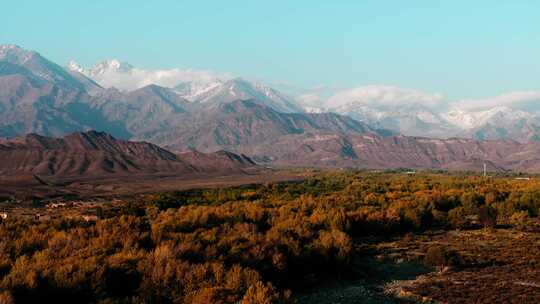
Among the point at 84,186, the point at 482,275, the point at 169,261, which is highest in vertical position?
the point at 169,261

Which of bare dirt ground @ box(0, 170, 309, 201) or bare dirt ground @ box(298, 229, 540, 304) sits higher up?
bare dirt ground @ box(0, 170, 309, 201)

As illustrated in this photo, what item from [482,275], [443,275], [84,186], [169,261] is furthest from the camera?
[84,186]

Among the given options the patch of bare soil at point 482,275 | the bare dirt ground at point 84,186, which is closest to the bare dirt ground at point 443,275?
the patch of bare soil at point 482,275

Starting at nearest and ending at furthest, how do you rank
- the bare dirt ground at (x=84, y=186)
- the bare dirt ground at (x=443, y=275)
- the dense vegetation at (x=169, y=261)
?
the dense vegetation at (x=169, y=261), the bare dirt ground at (x=443, y=275), the bare dirt ground at (x=84, y=186)

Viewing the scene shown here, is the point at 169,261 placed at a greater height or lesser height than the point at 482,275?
greater

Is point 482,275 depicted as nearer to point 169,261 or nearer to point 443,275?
point 443,275

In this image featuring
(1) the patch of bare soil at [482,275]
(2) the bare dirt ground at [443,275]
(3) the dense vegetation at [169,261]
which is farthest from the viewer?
(1) the patch of bare soil at [482,275]

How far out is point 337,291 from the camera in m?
30.6

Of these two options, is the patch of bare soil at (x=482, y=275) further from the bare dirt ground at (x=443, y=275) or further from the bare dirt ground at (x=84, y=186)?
the bare dirt ground at (x=84, y=186)

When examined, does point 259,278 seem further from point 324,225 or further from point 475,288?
point 324,225

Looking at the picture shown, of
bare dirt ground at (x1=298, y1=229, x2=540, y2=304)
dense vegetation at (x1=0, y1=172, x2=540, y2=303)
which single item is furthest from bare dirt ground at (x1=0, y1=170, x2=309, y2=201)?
bare dirt ground at (x1=298, y1=229, x2=540, y2=304)

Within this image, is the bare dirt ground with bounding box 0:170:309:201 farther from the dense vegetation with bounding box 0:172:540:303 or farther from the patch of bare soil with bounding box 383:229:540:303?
the patch of bare soil with bounding box 383:229:540:303

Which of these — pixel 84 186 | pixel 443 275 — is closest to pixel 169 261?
pixel 443 275

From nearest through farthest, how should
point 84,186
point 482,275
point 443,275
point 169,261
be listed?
point 169,261, point 482,275, point 443,275, point 84,186
